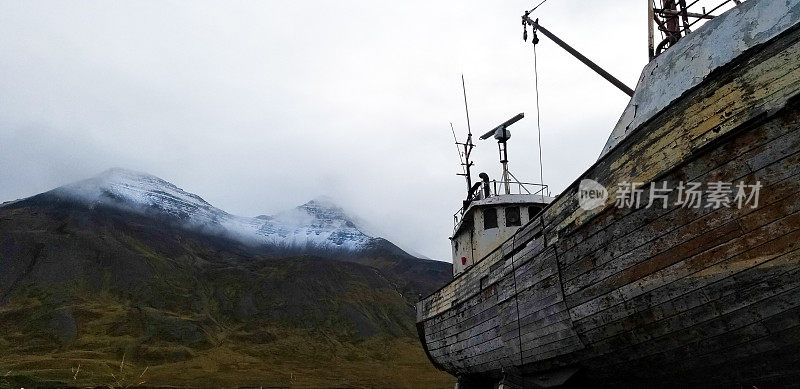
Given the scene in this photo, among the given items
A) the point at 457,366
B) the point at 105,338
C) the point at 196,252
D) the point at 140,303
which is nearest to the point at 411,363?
the point at 105,338

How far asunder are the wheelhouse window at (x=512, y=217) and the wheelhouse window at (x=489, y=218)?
341 millimetres

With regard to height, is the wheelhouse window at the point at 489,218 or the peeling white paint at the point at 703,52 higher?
the peeling white paint at the point at 703,52

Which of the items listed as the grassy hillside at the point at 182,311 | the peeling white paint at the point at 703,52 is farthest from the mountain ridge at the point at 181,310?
the peeling white paint at the point at 703,52

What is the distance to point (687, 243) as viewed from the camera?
6168mm

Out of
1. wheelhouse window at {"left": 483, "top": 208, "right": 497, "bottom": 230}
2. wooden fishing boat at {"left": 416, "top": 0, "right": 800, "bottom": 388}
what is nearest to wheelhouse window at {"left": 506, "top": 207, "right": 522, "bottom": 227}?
wheelhouse window at {"left": 483, "top": 208, "right": 497, "bottom": 230}

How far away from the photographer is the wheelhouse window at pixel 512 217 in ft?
42.1

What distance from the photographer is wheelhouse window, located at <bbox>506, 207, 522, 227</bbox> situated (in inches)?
506

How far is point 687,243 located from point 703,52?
10.0 ft

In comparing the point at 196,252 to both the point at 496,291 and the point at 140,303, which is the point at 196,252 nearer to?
the point at 140,303

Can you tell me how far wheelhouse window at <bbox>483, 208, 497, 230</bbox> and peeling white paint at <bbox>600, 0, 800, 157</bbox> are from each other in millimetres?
4766

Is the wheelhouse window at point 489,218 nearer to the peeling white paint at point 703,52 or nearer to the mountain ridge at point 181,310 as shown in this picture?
the peeling white paint at point 703,52

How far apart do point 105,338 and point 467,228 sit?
5677cm

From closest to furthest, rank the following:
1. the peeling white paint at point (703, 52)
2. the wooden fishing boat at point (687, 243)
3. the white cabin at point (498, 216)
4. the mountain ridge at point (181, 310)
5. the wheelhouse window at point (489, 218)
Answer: the wooden fishing boat at point (687, 243) → the peeling white paint at point (703, 52) → the white cabin at point (498, 216) → the wheelhouse window at point (489, 218) → the mountain ridge at point (181, 310)

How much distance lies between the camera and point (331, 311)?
78.4m
